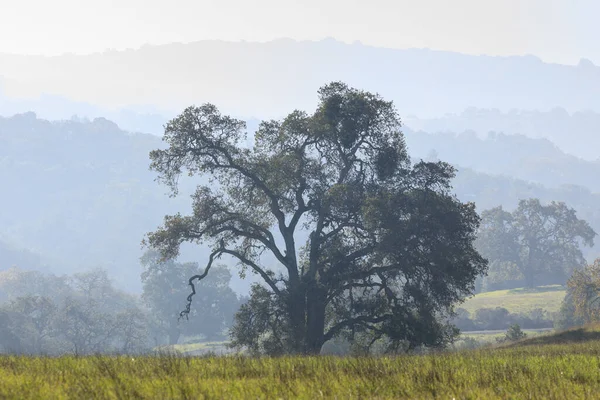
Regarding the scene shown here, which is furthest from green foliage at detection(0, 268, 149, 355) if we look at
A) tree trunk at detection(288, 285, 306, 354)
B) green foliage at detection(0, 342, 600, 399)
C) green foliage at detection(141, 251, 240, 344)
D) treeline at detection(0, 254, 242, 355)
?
green foliage at detection(0, 342, 600, 399)

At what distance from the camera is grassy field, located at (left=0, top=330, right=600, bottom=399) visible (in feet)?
Result: 32.1

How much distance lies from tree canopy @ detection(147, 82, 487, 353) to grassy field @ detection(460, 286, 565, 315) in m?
83.3

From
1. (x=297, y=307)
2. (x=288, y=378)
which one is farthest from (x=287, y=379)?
(x=297, y=307)

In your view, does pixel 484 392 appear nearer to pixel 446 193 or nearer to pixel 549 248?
pixel 446 193

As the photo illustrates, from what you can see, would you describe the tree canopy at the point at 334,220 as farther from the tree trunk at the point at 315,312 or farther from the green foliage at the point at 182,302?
the green foliage at the point at 182,302

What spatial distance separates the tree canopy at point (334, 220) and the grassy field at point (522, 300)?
83.3 metres

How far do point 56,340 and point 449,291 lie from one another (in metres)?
84.3

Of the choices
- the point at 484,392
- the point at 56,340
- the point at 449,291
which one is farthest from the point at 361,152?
the point at 56,340

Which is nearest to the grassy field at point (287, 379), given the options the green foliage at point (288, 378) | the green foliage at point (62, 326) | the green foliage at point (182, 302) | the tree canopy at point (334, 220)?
the green foliage at point (288, 378)

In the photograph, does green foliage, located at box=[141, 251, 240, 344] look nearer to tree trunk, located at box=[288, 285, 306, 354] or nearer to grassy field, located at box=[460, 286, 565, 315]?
grassy field, located at box=[460, 286, 565, 315]

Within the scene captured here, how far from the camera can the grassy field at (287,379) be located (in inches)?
385

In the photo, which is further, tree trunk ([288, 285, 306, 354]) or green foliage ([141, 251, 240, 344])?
green foliage ([141, 251, 240, 344])

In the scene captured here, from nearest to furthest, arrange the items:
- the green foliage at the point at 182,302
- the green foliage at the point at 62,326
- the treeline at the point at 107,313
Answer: the green foliage at the point at 62,326 < the treeline at the point at 107,313 < the green foliage at the point at 182,302

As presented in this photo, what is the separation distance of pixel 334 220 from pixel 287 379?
26.7 metres
